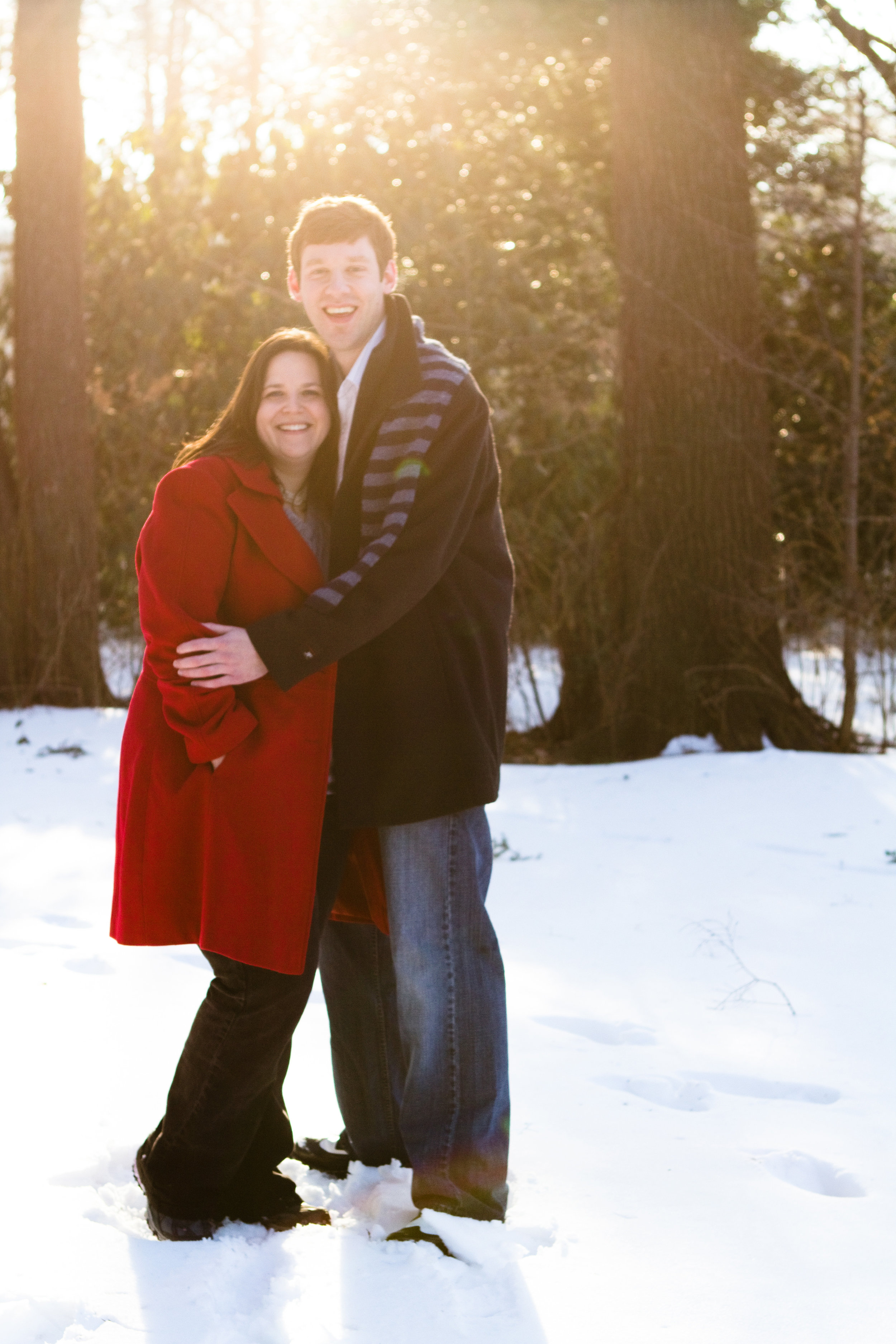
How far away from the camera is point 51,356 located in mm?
8156

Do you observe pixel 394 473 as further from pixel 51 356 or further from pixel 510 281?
pixel 510 281

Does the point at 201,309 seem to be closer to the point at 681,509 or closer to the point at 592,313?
the point at 592,313

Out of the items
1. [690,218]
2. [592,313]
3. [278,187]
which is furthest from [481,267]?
[690,218]

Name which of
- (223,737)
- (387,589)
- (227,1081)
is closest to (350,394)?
(387,589)

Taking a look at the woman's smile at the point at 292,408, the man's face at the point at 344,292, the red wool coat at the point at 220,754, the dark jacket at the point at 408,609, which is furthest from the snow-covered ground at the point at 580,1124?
the man's face at the point at 344,292

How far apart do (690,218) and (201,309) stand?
428 cm

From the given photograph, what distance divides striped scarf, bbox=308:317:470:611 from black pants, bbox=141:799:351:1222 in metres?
0.43

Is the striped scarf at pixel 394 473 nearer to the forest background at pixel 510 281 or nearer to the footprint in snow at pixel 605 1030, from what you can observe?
the footprint in snow at pixel 605 1030

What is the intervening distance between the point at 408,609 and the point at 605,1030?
1.52m

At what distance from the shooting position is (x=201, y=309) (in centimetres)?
951

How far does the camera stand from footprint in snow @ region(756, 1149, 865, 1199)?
237 cm

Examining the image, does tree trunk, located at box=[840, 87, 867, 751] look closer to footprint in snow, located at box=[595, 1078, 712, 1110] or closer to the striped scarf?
footprint in snow, located at box=[595, 1078, 712, 1110]

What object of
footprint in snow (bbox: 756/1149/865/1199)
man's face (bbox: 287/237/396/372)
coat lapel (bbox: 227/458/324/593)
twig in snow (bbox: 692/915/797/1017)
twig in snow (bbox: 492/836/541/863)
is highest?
man's face (bbox: 287/237/396/372)

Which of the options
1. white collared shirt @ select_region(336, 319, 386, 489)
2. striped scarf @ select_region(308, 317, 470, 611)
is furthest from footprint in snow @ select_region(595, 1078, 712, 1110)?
white collared shirt @ select_region(336, 319, 386, 489)
